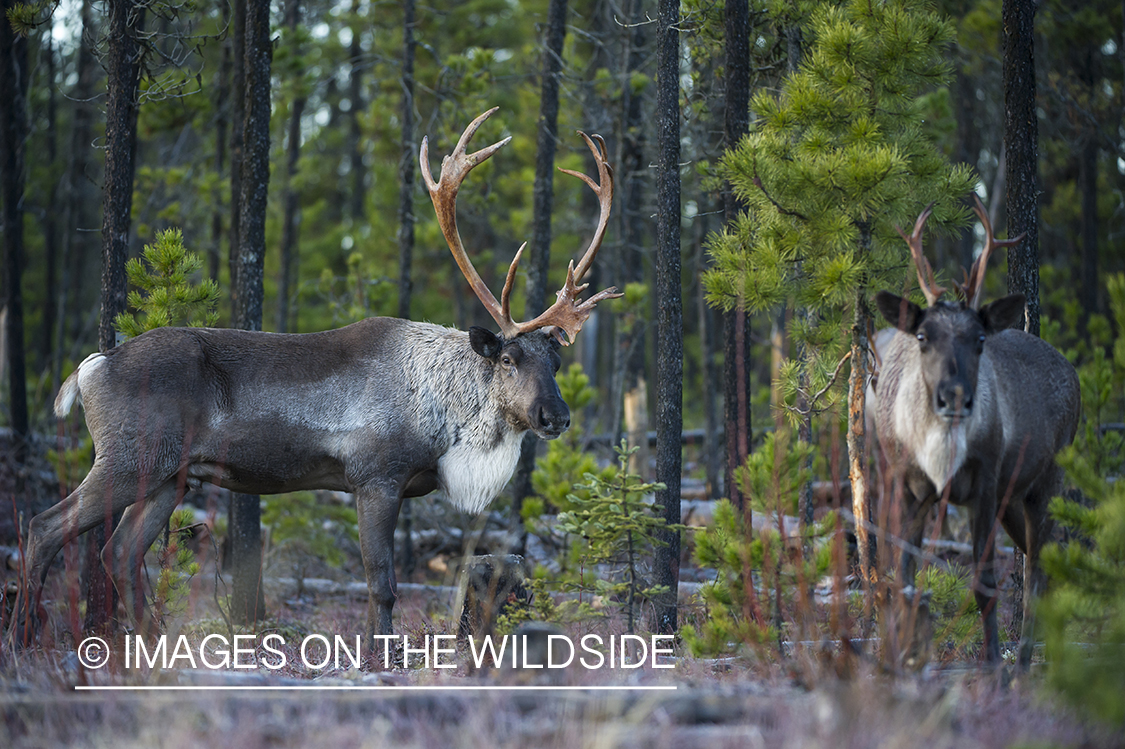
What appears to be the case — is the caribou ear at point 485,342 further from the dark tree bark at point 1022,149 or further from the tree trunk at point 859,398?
the dark tree bark at point 1022,149

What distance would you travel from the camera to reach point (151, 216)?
14.8 metres

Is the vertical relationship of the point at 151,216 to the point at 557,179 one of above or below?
below

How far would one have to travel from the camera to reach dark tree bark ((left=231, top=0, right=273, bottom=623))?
859 cm

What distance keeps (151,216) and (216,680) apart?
12187 millimetres

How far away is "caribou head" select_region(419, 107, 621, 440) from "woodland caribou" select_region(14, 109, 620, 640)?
1 centimetres

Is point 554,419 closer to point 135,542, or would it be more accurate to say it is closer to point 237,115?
point 135,542

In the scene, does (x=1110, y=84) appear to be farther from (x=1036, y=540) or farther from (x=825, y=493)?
(x=1036, y=540)

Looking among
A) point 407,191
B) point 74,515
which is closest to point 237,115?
point 407,191

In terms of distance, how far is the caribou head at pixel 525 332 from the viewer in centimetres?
696

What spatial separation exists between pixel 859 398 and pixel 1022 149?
104 inches

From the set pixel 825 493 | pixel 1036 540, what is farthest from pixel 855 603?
pixel 825 493

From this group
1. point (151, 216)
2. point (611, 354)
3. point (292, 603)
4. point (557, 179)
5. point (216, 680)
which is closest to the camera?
point (216, 680)

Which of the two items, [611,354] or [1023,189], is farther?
[611,354]
